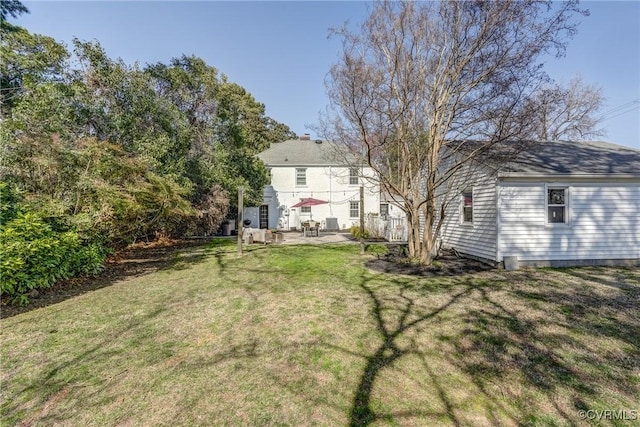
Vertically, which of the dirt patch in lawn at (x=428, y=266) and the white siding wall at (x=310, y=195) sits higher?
the white siding wall at (x=310, y=195)

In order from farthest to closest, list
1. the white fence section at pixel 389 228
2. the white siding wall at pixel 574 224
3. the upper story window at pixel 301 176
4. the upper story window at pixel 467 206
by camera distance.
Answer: the upper story window at pixel 301 176 < the white fence section at pixel 389 228 < the upper story window at pixel 467 206 < the white siding wall at pixel 574 224

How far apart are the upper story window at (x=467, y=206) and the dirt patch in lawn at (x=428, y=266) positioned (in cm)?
135

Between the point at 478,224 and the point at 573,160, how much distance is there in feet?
12.3

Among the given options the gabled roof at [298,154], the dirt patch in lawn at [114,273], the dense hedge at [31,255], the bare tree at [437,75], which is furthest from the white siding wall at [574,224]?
the gabled roof at [298,154]

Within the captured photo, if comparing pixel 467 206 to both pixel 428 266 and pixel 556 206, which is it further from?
pixel 428 266

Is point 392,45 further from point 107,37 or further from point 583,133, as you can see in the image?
point 583,133

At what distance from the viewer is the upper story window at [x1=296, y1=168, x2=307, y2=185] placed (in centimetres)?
2128

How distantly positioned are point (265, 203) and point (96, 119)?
11789mm

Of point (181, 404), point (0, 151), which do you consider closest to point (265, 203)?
point (0, 151)

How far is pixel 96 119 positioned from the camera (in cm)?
1016

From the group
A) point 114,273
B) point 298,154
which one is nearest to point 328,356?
point 114,273

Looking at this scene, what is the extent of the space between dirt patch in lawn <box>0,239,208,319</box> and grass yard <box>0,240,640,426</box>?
0.41 metres

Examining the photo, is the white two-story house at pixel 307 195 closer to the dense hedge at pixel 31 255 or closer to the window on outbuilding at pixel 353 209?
the window on outbuilding at pixel 353 209

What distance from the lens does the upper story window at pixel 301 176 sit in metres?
21.3
